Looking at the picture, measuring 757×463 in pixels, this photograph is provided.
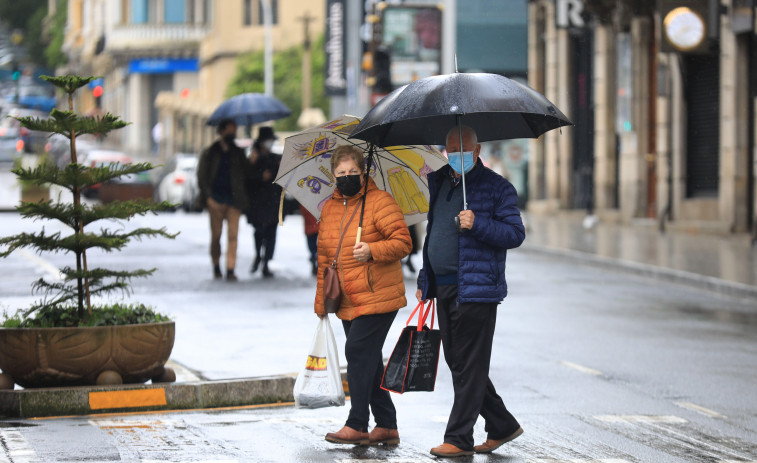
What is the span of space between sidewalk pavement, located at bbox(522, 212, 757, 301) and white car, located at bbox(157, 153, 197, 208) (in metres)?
10.1

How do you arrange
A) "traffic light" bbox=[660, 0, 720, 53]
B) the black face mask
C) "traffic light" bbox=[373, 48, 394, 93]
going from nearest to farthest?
the black face mask → "traffic light" bbox=[660, 0, 720, 53] → "traffic light" bbox=[373, 48, 394, 93]

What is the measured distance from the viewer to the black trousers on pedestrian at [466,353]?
723 cm

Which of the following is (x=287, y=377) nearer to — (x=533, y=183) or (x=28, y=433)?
(x=28, y=433)

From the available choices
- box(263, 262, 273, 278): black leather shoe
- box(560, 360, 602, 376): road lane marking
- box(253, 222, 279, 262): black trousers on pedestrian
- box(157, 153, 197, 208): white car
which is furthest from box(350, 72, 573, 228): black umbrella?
box(157, 153, 197, 208): white car

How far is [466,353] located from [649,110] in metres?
26.8

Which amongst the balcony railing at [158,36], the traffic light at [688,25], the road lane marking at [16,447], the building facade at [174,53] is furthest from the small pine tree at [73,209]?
the balcony railing at [158,36]

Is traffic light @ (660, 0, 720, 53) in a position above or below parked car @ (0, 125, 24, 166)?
above

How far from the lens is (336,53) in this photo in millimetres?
57688

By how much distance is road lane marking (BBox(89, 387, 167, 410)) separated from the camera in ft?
28.6

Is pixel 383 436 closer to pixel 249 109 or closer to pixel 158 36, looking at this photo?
pixel 249 109

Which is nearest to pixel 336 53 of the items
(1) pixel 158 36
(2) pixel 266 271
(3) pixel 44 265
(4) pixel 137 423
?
(1) pixel 158 36

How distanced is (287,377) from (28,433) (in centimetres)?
193

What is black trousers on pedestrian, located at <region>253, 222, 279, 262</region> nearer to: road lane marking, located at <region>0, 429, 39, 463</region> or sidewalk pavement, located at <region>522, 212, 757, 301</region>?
sidewalk pavement, located at <region>522, 212, 757, 301</region>

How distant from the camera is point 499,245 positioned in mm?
7164
